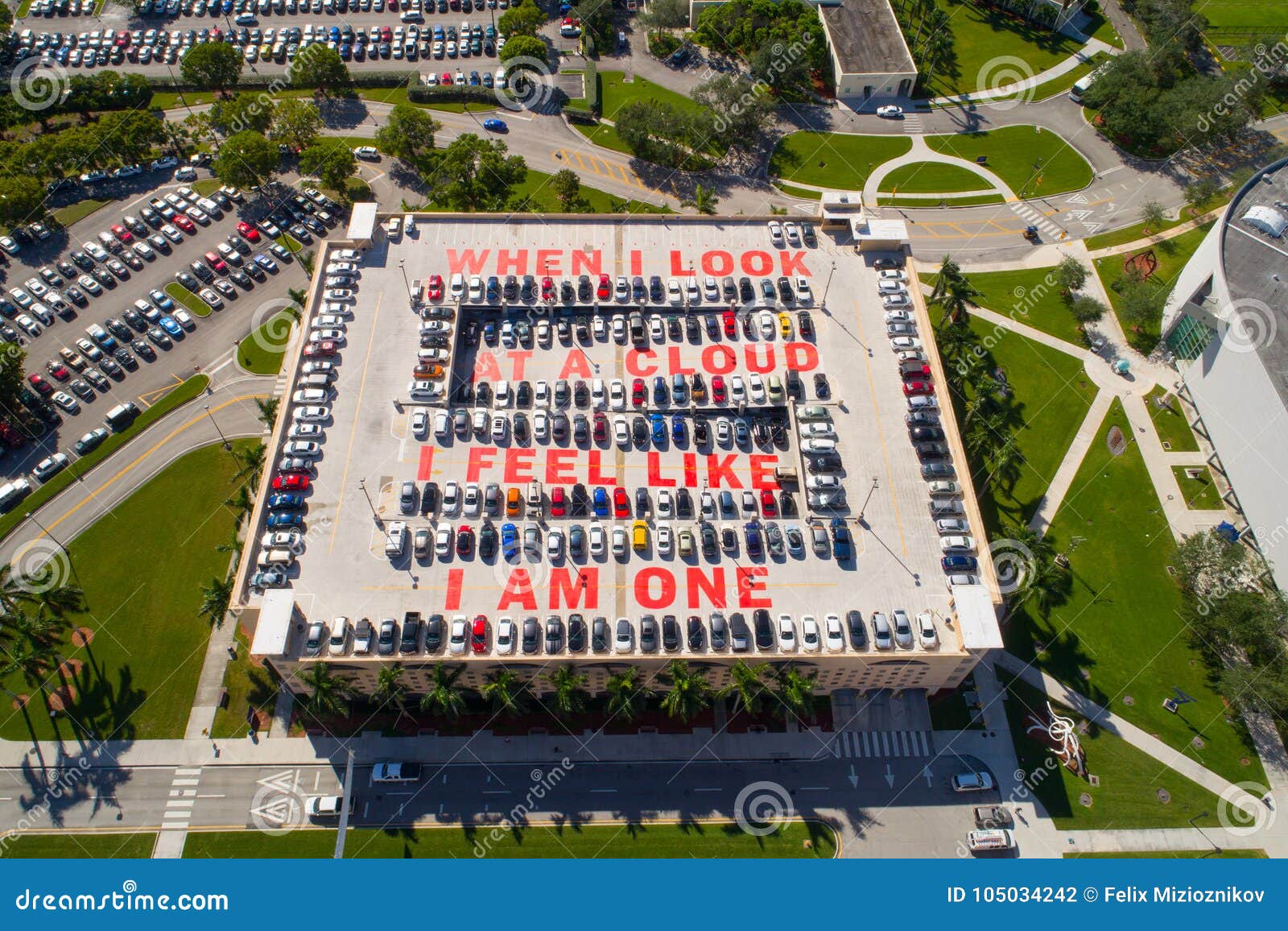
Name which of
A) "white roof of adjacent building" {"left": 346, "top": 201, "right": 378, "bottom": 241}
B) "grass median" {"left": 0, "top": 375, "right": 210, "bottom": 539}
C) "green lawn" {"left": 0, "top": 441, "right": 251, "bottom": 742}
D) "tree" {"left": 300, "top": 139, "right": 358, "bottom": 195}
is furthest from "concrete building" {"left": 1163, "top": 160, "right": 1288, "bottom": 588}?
"grass median" {"left": 0, "top": 375, "right": 210, "bottom": 539}

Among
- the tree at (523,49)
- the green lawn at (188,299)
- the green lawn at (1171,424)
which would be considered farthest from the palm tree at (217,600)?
the green lawn at (1171,424)

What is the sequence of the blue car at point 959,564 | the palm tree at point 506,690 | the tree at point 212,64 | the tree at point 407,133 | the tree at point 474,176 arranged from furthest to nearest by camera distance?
the tree at point 212,64 < the tree at point 407,133 < the tree at point 474,176 < the blue car at point 959,564 < the palm tree at point 506,690

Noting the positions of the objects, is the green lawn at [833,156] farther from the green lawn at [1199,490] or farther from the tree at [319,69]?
the tree at [319,69]

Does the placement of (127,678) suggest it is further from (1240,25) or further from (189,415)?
(1240,25)

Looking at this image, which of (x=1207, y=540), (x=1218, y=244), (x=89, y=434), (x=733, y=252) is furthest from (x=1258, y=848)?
(x=89, y=434)

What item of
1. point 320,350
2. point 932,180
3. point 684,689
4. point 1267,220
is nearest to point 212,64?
point 320,350

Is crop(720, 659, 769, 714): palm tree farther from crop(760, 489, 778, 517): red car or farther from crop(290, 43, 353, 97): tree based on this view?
crop(290, 43, 353, 97): tree
